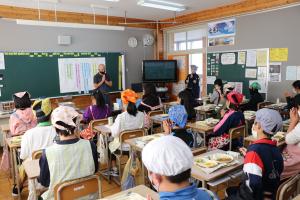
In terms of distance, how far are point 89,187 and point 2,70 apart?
5229mm

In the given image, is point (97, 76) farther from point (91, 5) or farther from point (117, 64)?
point (91, 5)

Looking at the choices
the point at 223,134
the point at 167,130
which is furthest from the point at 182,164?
the point at 223,134

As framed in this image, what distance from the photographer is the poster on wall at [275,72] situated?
605 centimetres

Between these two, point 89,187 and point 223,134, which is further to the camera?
point 223,134

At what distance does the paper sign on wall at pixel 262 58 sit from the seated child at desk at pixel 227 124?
3.08 m

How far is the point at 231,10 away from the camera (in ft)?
21.7

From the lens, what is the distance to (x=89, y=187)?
205 centimetres

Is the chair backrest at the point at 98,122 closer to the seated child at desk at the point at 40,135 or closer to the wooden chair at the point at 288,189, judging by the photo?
the seated child at desk at the point at 40,135

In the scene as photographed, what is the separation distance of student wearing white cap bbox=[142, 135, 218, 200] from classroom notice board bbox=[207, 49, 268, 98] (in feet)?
19.1

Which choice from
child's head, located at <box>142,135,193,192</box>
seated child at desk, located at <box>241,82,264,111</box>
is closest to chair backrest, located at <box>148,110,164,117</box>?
seated child at desk, located at <box>241,82,264,111</box>

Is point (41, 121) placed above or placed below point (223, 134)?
above

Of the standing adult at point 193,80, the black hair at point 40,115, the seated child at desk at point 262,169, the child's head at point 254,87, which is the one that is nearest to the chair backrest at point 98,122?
the black hair at point 40,115

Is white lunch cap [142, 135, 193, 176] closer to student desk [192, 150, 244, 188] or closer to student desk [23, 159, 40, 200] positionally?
student desk [192, 150, 244, 188]

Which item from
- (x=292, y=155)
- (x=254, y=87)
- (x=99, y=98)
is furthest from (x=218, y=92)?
(x=292, y=155)
